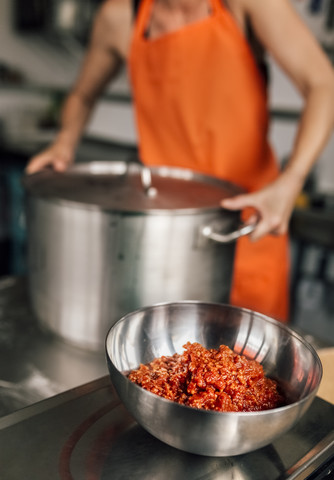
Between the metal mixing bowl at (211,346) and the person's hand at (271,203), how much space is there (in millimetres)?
236

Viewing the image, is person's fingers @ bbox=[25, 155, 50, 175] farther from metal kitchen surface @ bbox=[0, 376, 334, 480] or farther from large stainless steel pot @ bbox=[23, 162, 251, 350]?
metal kitchen surface @ bbox=[0, 376, 334, 480]

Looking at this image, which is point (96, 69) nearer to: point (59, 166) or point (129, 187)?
point (59, 166)

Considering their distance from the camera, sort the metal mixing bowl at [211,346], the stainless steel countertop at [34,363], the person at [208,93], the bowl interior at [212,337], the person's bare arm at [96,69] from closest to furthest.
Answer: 1. the metal mixing bowl at [211,346]
2. the bowl interior at [212,337]
3. the stainless steel countertop at [34,363]
4. the person at [208,93]
5. the person's bare arm at [96,69]

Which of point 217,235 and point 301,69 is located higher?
point 301,69

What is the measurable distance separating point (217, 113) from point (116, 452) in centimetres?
105

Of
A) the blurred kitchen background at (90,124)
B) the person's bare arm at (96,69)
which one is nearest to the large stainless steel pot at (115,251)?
the person's bare arm at (96,69)

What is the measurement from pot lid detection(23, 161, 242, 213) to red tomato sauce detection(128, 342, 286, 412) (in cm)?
27

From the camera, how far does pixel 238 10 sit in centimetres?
124

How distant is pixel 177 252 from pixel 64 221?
20cm

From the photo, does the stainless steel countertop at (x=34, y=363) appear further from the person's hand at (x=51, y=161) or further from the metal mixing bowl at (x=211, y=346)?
the person's hand at (x=51, y=161)

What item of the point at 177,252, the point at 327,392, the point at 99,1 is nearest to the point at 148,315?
the point at 177,252

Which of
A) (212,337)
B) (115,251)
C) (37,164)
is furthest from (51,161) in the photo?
(212,337)

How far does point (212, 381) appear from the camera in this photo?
1.87 feet

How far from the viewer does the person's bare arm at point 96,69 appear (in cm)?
143
